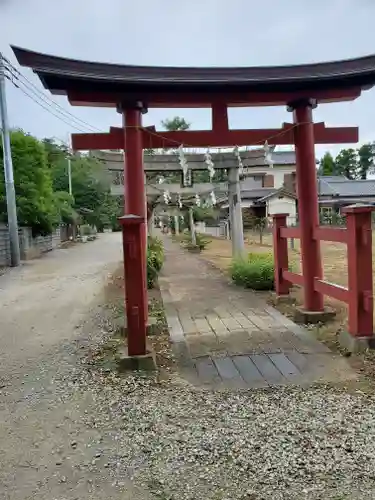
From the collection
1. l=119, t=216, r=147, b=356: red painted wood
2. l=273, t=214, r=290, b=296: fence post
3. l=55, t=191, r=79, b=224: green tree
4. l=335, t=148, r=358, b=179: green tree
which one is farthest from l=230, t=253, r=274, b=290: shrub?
l=335, t=148, r=358, b=179: green tree

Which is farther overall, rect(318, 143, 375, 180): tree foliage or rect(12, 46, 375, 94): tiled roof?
rect(318, 143, 375, 180): tree foliage

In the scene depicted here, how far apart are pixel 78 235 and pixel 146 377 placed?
35134 mm

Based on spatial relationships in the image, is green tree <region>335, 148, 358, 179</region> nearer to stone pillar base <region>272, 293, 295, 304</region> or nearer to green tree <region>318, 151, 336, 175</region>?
green tree <region>318, 151, 336, 175</region>

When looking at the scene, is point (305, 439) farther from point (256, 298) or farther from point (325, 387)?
point (256, 298)

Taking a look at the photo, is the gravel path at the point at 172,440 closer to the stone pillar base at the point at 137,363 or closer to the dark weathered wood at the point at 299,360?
the stone pillar base at the point at 137,363

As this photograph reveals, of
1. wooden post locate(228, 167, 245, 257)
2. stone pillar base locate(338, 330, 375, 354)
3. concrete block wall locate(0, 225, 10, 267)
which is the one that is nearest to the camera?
stone pillar base locate(338, 330, 375, 354)

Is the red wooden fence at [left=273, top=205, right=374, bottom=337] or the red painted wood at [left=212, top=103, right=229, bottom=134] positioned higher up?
the red painted wood at [left=212, top=103, right=229, bottom=134]

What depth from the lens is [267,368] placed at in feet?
13.3

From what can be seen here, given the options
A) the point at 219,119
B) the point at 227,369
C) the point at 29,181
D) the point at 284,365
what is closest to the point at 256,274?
the point at 219,119

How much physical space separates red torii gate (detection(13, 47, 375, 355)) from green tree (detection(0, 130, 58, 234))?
13.9 meters

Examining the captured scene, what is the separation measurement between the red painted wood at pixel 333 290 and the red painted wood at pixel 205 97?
7.82 ft

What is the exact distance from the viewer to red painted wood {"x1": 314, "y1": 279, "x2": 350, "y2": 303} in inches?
181

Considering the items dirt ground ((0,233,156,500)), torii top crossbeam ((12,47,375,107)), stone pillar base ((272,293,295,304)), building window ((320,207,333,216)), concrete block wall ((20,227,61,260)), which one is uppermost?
torii top crossbeam ((12,47,375,107))

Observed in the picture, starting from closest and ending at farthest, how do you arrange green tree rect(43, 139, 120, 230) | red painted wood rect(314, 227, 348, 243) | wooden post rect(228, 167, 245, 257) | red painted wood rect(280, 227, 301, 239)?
red painted wood rect(314, 227, 348, 243) < red painted wood rect(280, 227, 301, 239) < wooden post rect(228, 167, 245, 257) < green tree rect(43, 139, 120, 230)
